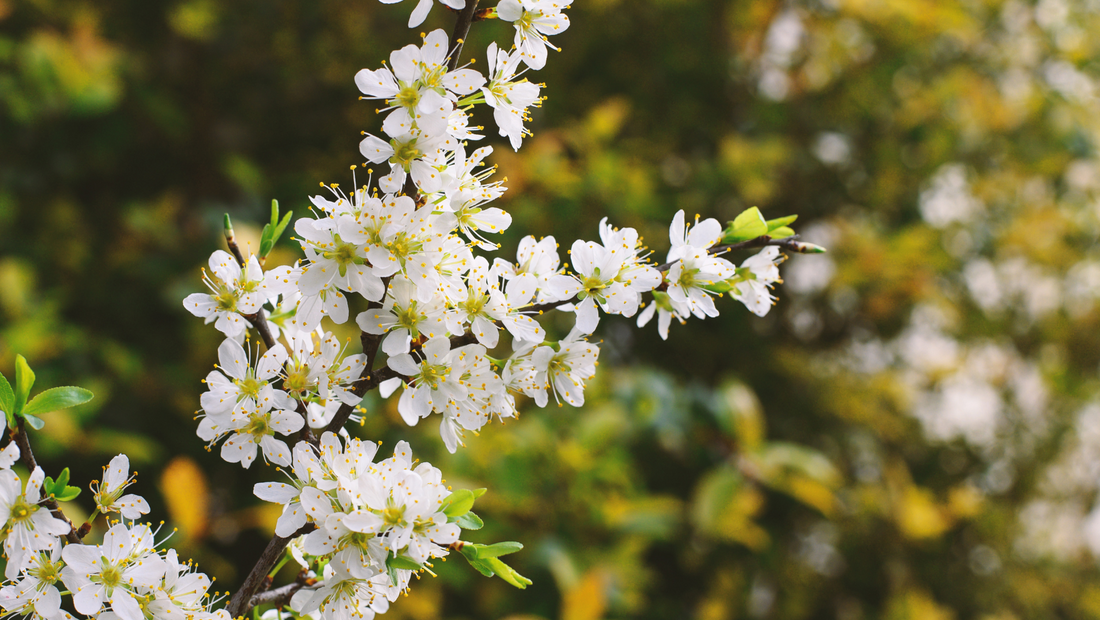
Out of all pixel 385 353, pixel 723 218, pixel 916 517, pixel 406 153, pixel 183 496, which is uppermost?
pixel 723 218

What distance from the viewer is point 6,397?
527 mm

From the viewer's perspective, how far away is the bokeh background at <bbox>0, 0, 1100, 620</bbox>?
5.93ft

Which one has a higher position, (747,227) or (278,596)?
(747,227)

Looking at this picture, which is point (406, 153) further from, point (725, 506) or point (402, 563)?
point (725, 506)

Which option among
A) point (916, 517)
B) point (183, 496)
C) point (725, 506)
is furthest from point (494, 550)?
point (916, 517)

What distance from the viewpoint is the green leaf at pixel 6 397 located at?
1.72ft

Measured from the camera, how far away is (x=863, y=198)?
2.45 m

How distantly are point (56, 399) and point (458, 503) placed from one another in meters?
0.32

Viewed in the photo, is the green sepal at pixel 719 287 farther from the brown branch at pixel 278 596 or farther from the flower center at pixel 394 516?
the brown branch at pixel 278 596

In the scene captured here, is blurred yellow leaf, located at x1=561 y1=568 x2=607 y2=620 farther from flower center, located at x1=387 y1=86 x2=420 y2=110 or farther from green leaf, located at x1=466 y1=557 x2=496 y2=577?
flower center, located at x1=387 y1=86 x2=420 y2=110

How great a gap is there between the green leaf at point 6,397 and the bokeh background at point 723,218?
3.73 feet

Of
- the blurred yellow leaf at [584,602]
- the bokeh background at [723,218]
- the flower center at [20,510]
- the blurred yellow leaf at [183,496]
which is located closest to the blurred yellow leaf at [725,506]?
the bokeh background at [723,218]

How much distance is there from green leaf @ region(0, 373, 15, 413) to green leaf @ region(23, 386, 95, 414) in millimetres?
11

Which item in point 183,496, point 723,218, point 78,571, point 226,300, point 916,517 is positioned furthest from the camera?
point 723,218
